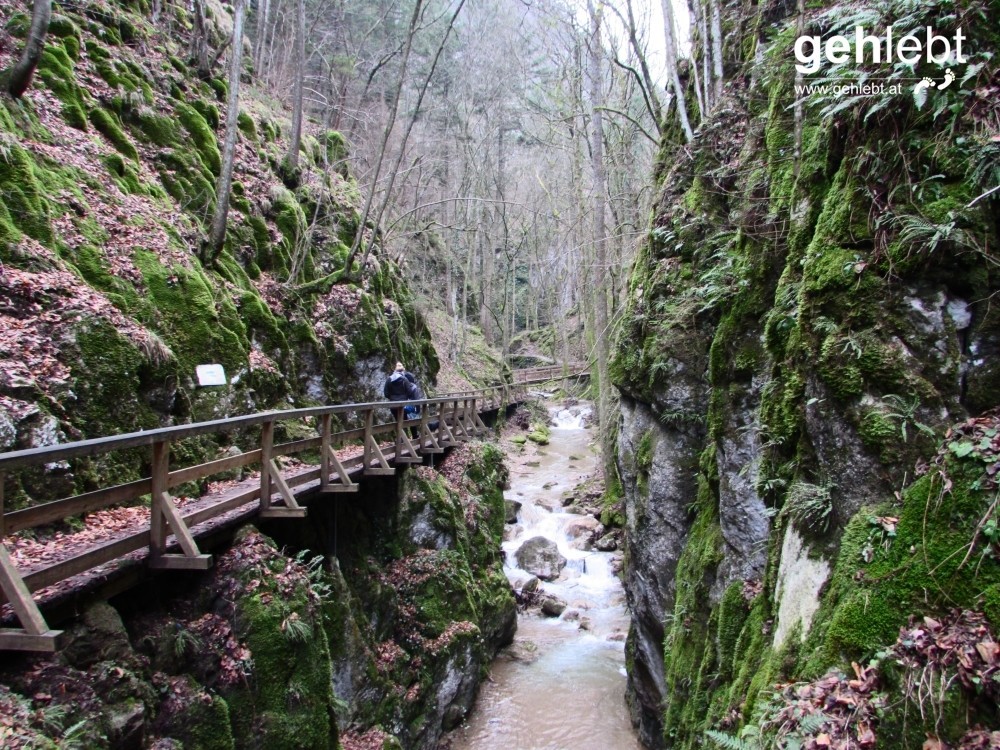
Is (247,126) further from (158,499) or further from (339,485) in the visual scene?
(158,499)

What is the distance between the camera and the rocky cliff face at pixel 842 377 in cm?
344

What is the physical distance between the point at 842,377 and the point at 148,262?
8.39 m

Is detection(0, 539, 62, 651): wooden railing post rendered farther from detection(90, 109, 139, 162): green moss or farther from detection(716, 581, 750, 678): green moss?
detection(90, 109, 139, 162): green moss

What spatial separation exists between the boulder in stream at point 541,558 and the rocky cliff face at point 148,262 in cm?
574

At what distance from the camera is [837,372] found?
4.21 meters

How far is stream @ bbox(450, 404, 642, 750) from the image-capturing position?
9.03 m

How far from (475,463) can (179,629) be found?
29.4 feet

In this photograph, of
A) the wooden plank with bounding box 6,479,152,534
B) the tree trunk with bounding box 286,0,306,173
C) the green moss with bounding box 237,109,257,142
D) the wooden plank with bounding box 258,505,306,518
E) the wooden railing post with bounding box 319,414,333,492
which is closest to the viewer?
the wooden plank with bounding box 6,479,152,534

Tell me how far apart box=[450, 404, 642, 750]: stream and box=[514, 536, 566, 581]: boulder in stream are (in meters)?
0.18

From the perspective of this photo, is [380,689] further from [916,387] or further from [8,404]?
[916,387]

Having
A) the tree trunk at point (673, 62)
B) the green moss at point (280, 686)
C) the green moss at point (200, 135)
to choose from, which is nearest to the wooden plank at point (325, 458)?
the green moss at point (280, 686)

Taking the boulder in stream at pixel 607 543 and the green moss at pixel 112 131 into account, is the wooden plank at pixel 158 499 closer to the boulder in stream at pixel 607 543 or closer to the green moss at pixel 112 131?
the green moss at pixel 112 131

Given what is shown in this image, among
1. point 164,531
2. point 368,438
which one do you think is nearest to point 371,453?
point 368,438

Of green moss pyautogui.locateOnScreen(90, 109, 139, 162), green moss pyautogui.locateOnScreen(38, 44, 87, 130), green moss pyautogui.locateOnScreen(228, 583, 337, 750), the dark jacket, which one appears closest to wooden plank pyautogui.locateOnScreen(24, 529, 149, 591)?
green moss pyautogui.locateOnScreen(228, 583, 337, 750)
